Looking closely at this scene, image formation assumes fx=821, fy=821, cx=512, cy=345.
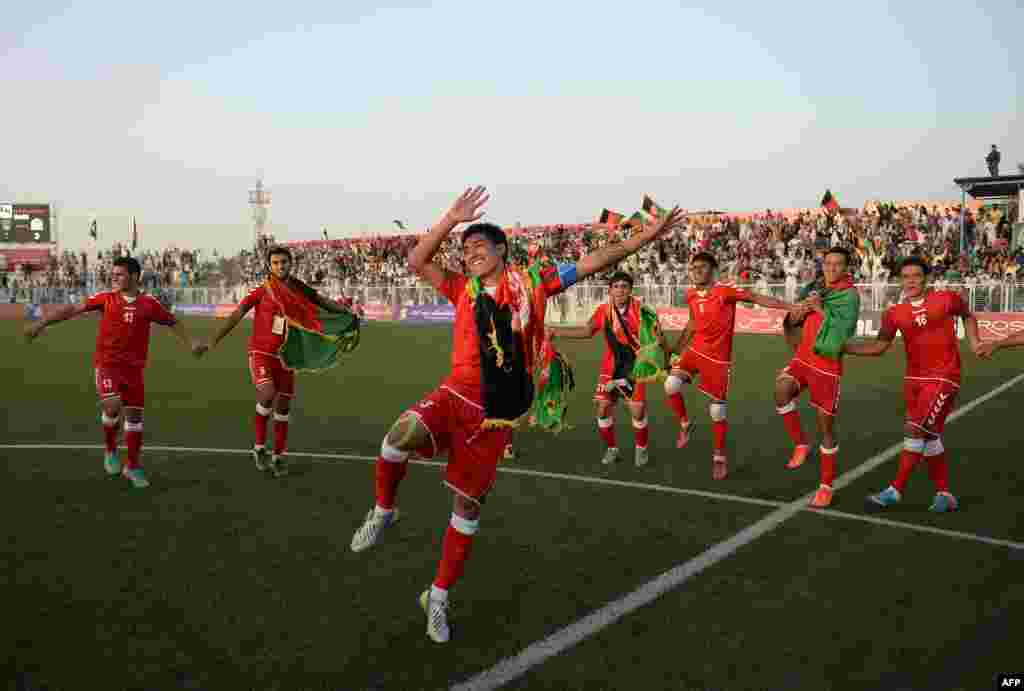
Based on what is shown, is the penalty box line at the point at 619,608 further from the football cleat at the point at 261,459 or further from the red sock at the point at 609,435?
the football cleat at the point at 261,459

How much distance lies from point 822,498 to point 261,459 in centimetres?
536

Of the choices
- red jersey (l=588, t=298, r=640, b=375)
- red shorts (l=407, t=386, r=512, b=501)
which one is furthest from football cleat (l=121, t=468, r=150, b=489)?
red jersey (l=588, t=298, r=640, b=375)

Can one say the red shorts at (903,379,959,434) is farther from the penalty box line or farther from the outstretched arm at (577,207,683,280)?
the outstretched arm at (577,207,683,280)

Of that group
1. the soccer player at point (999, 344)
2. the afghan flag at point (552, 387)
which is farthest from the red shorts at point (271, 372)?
the soccer player at point (999, 344)

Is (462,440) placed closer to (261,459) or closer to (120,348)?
(261,459)

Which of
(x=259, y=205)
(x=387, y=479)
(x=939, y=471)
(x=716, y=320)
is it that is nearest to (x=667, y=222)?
(x=387, y=479)

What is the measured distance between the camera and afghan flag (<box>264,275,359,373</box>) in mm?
8945

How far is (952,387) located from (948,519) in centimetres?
113

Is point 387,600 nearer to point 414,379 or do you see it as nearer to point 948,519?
point 948,519

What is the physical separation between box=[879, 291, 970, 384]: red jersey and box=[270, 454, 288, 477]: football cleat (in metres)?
5.82

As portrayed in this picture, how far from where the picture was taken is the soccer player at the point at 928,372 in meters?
6.93

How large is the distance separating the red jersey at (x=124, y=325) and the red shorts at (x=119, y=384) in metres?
0.06

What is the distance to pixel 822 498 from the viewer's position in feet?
22.7

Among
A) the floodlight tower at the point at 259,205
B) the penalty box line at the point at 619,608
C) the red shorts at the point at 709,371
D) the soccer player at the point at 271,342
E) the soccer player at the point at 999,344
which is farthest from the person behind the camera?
the floodlight tower at the point at 259,205
